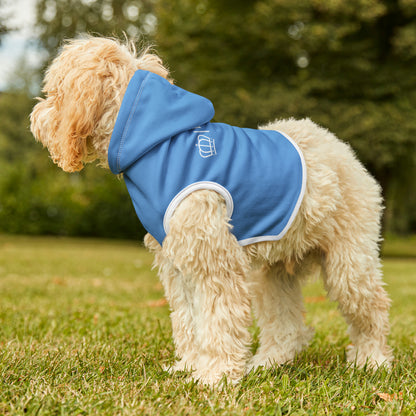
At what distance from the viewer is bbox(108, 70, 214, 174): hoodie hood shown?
2.69 meters

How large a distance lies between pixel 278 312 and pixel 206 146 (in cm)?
148

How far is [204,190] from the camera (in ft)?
8.66

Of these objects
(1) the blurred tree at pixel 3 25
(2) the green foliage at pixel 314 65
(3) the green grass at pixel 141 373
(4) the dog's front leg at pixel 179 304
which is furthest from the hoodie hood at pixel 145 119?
(2) the green foliage at pixel 314 65

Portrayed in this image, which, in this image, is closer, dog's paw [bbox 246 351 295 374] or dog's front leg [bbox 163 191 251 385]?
dog's front leg [bbox 163 191 251 385]

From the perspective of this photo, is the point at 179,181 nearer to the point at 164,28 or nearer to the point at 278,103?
the point at 278,103

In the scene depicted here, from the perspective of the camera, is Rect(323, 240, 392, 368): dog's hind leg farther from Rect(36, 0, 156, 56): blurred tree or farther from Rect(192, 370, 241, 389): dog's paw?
Rect(36, 0, 156, 56): blurred tree

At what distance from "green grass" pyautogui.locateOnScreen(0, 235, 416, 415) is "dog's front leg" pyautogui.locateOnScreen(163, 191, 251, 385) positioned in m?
0.16

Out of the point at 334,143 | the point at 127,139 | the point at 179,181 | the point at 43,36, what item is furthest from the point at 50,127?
the point at 43,36

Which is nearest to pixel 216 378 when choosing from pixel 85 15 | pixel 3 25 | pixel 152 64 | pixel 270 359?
pixel 270 359

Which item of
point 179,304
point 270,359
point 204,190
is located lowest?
point 270,359

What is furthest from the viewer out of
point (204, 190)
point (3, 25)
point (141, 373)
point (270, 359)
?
point (3, 25)

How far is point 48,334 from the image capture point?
12.8 ft

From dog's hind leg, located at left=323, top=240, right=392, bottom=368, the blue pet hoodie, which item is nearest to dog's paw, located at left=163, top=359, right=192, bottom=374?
the blue pet hoodie

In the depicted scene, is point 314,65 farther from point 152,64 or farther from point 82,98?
point 82,98
